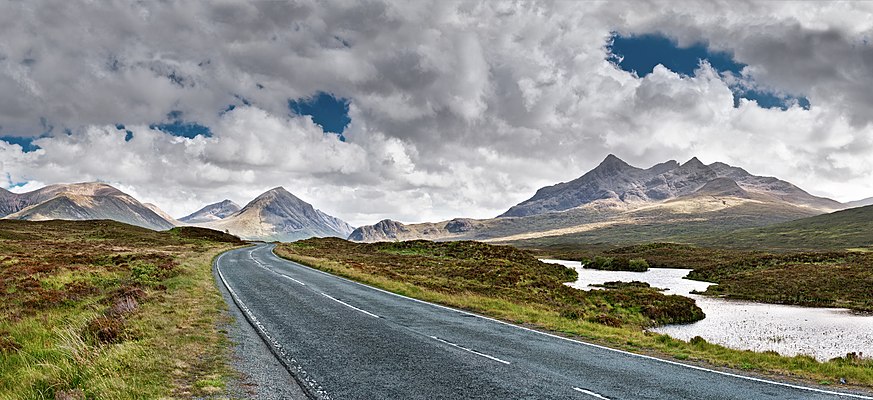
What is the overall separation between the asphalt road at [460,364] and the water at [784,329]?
11657 mm

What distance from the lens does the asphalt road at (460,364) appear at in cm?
1065

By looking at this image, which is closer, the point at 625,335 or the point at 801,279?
the point at 625,335

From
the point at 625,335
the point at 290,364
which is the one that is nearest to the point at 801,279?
the point at 625,335

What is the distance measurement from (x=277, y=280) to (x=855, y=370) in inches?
1286

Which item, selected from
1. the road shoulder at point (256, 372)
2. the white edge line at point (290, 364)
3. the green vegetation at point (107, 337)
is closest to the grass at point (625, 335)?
the white edge line at point (290, 364)

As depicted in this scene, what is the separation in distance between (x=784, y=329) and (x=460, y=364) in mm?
24426

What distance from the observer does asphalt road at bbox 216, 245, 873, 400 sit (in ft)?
34.9

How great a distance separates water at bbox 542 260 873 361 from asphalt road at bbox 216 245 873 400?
38.2 ft

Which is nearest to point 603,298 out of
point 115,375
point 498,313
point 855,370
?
point 498,313

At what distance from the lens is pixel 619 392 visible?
421 inches

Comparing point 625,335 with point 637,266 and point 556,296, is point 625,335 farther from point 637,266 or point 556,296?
point 637,266

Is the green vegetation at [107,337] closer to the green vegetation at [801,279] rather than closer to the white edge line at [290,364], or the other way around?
the white edge line at [290,364]

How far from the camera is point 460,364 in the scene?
1287 centimetres

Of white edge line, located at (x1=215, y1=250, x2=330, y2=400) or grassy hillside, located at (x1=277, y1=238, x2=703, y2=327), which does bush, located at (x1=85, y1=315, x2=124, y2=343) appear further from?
grassy hillside, located at (x1=277, y1=238, x2=703, y2=327)
